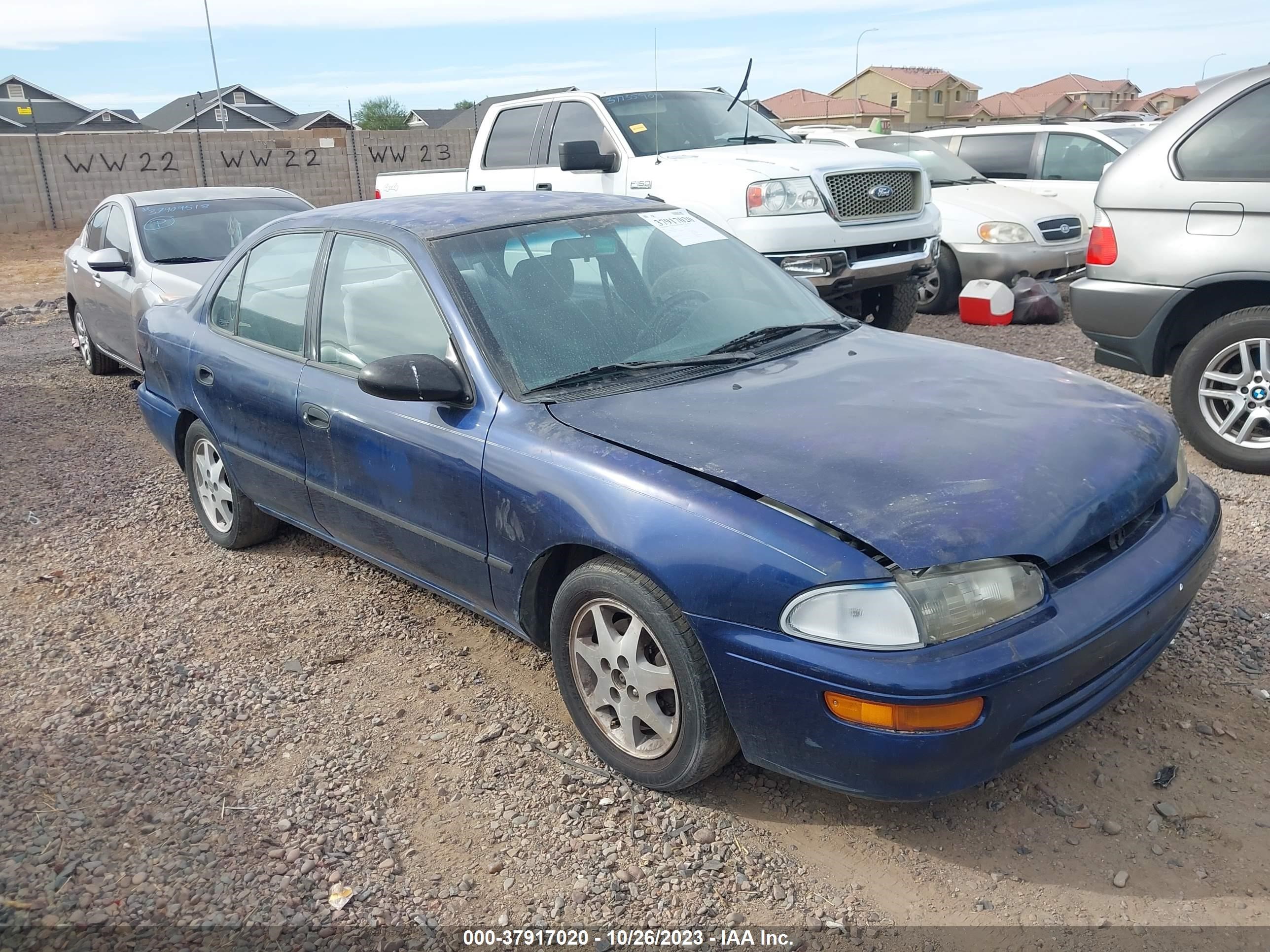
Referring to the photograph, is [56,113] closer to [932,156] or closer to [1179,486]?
[932,156]

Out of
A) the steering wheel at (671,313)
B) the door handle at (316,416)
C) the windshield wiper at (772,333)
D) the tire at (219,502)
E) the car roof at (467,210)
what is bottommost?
the tire at (219,502)

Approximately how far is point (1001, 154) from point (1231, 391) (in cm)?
702

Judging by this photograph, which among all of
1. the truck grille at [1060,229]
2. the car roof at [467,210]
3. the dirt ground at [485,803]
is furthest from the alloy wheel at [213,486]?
the truck grille at [1060,229]

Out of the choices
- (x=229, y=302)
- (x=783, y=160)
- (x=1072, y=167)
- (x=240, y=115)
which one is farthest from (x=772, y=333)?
(x=240, y=115)

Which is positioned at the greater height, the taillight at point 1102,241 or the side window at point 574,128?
the side window at point 574,128

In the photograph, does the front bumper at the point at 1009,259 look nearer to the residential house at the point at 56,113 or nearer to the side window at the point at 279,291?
the side window at the point at 279,291

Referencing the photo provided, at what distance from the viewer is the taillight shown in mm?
5402

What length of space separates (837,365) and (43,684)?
310 cm

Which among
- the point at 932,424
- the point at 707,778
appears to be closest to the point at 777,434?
the point at 932,424

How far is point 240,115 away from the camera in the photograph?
5891 cm

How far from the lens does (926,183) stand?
8.03 meters

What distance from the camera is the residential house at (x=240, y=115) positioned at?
191 ft

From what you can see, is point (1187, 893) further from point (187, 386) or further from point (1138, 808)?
point (187, 386)

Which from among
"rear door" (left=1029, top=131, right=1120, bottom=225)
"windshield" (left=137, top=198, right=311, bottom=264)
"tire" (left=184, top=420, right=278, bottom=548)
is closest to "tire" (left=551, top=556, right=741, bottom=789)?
"tire" (left=184, top=420, right=278, bottom=548)
